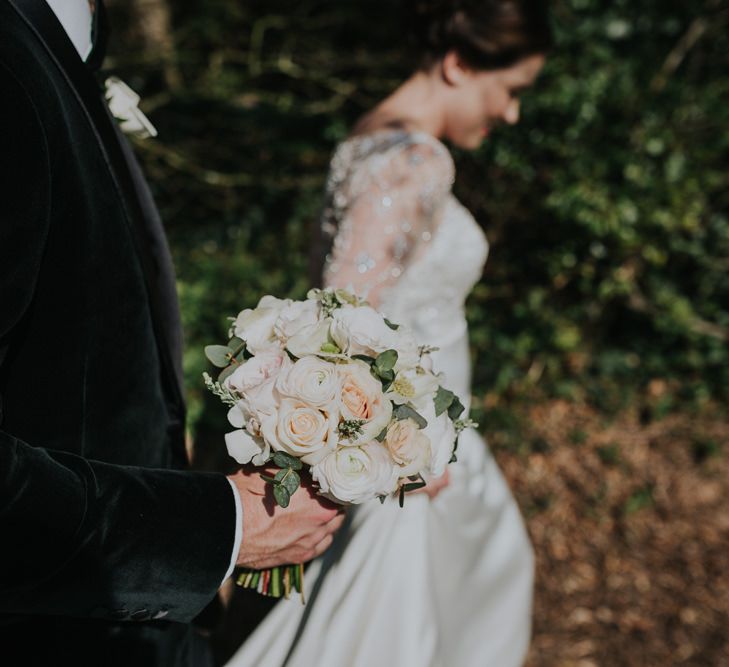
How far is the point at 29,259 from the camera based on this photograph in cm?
99

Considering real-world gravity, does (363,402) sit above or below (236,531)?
above

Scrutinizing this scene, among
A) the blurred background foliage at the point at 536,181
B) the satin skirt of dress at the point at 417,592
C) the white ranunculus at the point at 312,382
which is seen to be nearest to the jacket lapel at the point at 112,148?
the white ranunculus at the point at 312,382

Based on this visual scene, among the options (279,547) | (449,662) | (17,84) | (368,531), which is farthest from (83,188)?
(449,662)

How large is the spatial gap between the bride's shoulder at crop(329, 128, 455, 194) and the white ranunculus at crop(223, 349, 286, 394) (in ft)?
3.35

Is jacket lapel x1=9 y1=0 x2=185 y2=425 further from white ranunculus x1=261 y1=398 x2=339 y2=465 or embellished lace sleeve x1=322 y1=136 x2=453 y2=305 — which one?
embellished lace sleeve x1=322 y1=136 x2=453 y2=305

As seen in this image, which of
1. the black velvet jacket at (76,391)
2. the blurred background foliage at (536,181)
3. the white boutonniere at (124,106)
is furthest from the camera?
the blurred background foliage at (536,181)

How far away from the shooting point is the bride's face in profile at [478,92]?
2.43 meters

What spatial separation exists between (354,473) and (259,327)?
0.34m

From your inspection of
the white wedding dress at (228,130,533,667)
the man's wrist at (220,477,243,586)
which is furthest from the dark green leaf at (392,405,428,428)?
the white wedding dress at (228,130,533,667)

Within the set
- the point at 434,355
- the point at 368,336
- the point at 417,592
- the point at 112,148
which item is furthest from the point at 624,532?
the point at 112,148

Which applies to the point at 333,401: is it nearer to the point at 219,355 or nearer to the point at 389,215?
the point at 219,355

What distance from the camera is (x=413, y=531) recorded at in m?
2.03

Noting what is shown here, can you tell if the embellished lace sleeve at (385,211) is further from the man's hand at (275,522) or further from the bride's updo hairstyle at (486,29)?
the man's hand at (275,522)

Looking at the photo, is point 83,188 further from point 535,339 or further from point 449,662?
point 535,339
